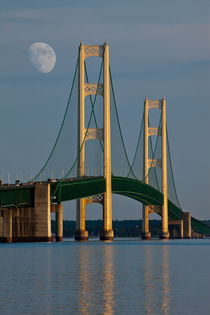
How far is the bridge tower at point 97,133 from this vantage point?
86.4m

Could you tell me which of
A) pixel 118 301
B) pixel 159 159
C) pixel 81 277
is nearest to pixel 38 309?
pixel 118 301

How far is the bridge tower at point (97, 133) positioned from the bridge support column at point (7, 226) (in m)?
10.6

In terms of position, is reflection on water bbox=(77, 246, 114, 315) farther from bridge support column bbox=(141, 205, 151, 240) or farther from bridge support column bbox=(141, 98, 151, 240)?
bridge support column bbox=(141, 205, 151, 240)

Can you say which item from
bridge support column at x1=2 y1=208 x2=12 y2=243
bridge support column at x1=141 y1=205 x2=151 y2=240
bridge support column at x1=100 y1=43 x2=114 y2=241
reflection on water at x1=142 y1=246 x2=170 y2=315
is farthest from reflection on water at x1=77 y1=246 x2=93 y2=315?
bridge support column at x1=141 y1=205 x2=151 y2=240

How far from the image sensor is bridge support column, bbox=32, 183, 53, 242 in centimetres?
7512

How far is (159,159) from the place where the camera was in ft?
392

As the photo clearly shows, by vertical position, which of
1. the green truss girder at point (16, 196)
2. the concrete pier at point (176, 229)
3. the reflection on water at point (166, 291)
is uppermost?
the green truss girder at point (16, 196)

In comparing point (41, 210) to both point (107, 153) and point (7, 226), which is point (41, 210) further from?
point (107, 153)

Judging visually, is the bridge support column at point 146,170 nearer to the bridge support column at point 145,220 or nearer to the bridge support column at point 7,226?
the bridge support column at point 145,220

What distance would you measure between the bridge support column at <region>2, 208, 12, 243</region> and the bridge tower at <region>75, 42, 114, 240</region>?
10.6 m

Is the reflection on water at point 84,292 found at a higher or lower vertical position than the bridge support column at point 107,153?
lower

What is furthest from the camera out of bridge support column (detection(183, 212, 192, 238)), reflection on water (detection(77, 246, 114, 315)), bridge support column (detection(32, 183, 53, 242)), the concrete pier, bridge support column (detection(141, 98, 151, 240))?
bridge support column (detection(183, 212, 192, 238))

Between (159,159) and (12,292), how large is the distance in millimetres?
94015

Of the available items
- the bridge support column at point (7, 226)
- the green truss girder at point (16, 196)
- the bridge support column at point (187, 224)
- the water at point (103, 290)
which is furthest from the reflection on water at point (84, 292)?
the bridge support column at point (187, 224)
